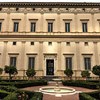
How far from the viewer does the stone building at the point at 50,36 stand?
92.8 ft

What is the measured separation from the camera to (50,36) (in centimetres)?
2894

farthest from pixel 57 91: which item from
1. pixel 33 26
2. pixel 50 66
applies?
pixel 33 26

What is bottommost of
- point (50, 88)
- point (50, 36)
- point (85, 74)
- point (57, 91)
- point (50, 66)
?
point (57, 91)

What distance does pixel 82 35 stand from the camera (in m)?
29.1

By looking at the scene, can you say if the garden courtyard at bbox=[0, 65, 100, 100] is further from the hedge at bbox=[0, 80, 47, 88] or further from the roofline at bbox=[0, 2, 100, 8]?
the roofline at bbox=[0, 2, 100, 8]

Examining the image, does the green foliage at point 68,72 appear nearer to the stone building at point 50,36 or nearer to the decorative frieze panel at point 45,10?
the stone building at point 50,36

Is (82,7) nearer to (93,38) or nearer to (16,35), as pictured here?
(93,38)

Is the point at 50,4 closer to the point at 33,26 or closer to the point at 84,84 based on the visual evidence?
the point at 33,26

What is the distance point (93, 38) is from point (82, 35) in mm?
1812

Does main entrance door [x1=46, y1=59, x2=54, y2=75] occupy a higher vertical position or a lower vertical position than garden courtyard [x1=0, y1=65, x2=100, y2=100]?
higher

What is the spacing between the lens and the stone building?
1113 inches

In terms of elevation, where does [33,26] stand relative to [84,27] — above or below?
above

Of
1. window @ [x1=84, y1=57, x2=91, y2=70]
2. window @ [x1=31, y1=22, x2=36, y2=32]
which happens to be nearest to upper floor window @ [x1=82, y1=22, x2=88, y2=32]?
window @ [x1=84, y1=57, x2=91, y2=70]

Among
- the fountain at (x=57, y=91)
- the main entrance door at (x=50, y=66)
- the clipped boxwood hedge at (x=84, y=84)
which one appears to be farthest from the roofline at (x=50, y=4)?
the fountain at (x=57, y=91)
